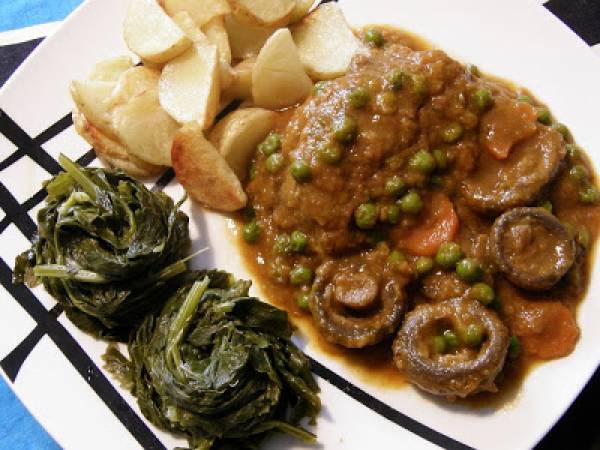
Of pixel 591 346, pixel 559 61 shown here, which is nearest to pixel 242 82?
pixel 559 61

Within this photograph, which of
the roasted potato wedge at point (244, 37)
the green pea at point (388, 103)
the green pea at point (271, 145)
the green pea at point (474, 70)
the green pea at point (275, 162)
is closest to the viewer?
the green pea at point (388, 103)

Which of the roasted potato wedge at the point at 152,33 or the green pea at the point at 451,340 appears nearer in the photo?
the green pea at the point at 451,340

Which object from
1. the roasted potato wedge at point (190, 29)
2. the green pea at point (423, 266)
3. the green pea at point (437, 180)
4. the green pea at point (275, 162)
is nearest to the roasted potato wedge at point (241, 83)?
the roasted potato wedge at point (190, 29)

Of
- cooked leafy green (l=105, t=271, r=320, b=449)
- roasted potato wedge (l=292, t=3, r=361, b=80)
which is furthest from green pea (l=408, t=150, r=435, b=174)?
cooked leafy green (l=105, t=271, r=320, b=449)

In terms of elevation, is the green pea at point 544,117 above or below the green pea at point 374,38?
below

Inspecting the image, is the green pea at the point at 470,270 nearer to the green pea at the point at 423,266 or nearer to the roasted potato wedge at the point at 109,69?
the green pea at the point at 423,266

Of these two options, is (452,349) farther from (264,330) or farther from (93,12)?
(93,12)

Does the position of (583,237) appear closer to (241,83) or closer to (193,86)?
(241,83)
